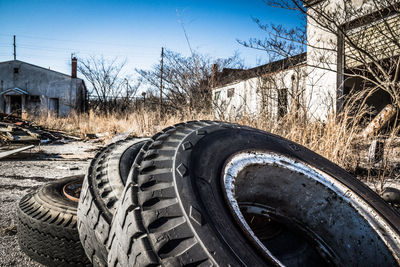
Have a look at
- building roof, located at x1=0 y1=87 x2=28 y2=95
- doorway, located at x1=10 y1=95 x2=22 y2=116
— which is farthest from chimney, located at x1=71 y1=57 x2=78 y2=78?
doorway, located at x1=10 y1=95 x2=22 y2=116

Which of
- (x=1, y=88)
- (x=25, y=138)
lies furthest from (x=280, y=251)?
(x=1, y=88)

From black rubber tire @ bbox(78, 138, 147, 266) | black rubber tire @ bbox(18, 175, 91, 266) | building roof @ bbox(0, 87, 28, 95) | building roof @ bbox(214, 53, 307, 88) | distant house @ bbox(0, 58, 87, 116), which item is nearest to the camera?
black rubber tire @ bbox(78, 138, 147, 266)

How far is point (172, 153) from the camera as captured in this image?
0.85 meters

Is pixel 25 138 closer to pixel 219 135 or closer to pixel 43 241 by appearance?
pixel 43 241

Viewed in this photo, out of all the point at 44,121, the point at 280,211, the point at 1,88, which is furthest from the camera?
the point at 1,88

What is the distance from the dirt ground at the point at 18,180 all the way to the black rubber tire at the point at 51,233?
79mm

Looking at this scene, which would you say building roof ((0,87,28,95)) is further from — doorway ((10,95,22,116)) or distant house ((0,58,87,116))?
doorway ((10,95,22,116))

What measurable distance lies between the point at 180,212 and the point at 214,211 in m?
0.11

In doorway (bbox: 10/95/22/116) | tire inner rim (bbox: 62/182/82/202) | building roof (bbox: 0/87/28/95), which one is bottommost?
tire inner rim (bbox: 62/182/82/202)

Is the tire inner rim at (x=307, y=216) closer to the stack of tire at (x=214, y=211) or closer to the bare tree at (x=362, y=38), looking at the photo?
the stack of tire at (x=214, y=211)

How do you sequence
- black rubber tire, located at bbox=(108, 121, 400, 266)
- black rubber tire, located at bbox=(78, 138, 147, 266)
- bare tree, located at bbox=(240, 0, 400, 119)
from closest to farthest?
1. black rubber tire, located at bbox=(108, 121, 400, 266)
2. black rubber tire, located at bbox=(78, 138, 147, 266)
3. bare tree, located at bbox=(240, 0, 400, 119)

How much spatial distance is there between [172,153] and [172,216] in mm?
257

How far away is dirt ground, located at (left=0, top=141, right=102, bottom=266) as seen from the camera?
1351 millimetres

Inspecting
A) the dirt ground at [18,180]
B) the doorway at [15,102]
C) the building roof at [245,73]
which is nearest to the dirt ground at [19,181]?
the dirt ground at [18,180]
